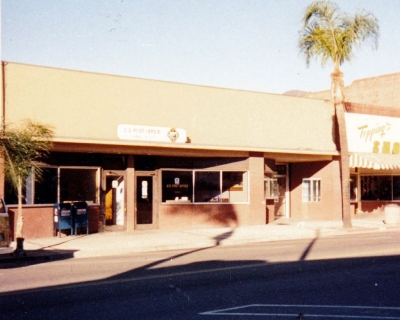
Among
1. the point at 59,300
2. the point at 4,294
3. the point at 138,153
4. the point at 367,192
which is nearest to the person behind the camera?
the point at 59,300

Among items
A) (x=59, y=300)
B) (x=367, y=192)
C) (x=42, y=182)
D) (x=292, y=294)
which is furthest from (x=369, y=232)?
(x=59, y=300)

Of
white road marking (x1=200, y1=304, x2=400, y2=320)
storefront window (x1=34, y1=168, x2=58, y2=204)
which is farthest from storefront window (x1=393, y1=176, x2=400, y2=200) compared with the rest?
white road marking (x1=200, y1=304, x2=400, y2=320)

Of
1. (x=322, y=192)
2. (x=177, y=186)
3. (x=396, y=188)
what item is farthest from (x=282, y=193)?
(x=177, y=186)

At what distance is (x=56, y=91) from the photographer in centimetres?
2056

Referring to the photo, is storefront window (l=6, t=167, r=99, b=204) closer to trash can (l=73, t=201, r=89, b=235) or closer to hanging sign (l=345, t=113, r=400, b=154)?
trash can (l=73, t=201, r=89, b=235)

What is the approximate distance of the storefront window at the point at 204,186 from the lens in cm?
2416

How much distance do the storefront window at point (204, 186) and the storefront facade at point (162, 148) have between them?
0.04 meters

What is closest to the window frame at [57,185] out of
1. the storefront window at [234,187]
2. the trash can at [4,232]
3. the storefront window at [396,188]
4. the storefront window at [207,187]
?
the storefront window at [207,187]

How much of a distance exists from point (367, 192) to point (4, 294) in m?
25.7

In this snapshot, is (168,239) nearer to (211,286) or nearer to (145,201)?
(145,201)

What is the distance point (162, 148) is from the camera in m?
22.8

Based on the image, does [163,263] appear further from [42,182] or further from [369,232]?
[369,232]

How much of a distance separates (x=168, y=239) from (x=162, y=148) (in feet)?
14.2

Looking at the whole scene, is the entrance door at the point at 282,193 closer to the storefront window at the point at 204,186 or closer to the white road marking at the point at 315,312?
the storefront window at the point at 204,186
